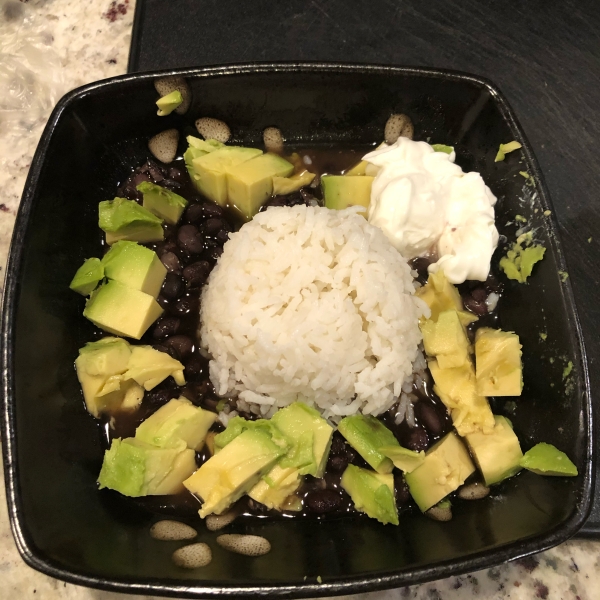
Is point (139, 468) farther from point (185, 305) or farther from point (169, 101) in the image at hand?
point (169, 101)

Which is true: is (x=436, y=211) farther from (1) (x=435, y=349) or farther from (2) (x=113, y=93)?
(2) (x=113, y=93)

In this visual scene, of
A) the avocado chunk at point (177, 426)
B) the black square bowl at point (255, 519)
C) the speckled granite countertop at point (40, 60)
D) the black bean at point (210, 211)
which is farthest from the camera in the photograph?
the speckled granite countertop at point (40, 60)

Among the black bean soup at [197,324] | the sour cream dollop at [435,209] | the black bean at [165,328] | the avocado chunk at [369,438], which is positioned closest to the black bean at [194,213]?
the black bean soup at [197,324]

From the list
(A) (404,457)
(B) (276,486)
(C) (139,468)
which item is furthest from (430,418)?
(C) (139,468)

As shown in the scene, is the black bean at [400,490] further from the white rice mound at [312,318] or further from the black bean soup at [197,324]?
the white rice mound at [312,318]

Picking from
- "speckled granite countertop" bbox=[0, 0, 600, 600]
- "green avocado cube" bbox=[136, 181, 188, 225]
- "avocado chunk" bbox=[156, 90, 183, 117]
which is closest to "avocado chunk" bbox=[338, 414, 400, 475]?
"green avocado cube" bbox=[136, 181, 188, 225]

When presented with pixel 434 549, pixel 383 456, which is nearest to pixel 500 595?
pixel 434 549

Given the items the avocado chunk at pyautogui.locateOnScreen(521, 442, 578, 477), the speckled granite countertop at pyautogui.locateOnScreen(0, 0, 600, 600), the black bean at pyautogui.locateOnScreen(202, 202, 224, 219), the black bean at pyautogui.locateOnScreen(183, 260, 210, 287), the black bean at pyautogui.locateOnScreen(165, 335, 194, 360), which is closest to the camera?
the avocado chunk at pyautogui.locateOnScreen(521, 442, 578, 477)

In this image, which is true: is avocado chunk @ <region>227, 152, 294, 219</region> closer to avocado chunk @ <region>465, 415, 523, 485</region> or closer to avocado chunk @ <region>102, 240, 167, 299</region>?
avocado chunk @ <region>102, 240, 167, 299</region>
